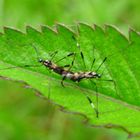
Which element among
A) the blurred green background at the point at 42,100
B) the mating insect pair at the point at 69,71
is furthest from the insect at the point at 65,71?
the blurred green background at the point at 42,100

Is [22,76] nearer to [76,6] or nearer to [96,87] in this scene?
[96,87]

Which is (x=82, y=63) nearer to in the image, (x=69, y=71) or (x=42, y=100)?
(x=69, y=71)

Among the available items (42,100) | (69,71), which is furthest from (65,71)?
(42,100)

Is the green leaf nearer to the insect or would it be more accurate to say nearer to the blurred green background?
the insect

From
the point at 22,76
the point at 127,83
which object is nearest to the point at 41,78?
the point at 22,76

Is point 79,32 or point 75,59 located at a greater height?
point 79,32

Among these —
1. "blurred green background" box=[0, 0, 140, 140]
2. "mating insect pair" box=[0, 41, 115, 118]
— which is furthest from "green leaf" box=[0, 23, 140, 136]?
"blurred green background" box=[0, 0, 140, 140]

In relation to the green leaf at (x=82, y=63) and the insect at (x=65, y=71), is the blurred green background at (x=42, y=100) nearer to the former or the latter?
the insect at (x=65, y=71)
